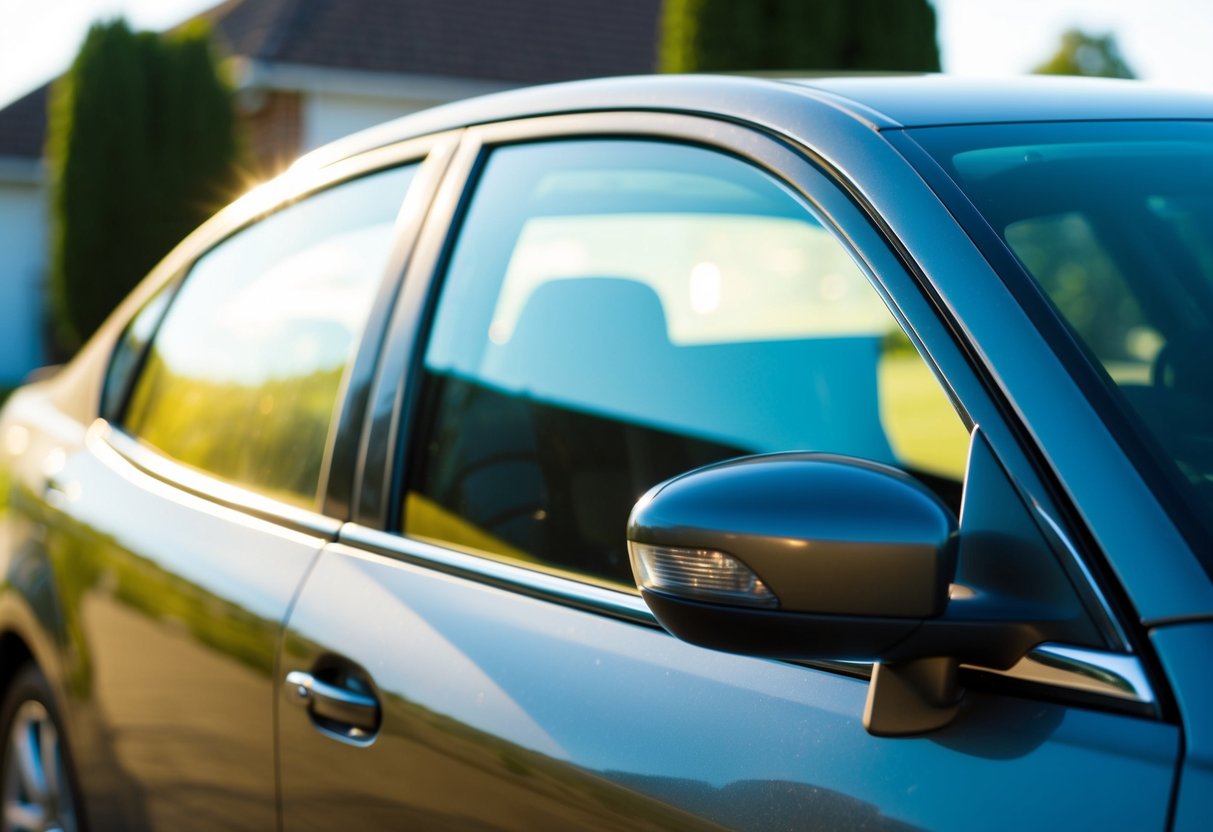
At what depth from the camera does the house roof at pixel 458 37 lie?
1650 cm

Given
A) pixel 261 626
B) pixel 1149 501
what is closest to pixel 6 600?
pixel 261 626

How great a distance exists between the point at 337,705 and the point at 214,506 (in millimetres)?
666

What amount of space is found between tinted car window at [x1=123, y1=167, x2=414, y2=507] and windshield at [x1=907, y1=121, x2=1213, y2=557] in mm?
1049

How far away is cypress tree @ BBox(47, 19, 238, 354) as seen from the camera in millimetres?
16000

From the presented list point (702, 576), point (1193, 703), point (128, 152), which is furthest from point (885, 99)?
point (128, 152)

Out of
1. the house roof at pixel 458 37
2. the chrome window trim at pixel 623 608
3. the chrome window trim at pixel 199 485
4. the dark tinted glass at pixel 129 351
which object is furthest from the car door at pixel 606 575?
the house roof at pixel 458 37

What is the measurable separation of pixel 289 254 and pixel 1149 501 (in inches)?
70.8

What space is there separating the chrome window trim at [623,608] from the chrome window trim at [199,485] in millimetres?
94

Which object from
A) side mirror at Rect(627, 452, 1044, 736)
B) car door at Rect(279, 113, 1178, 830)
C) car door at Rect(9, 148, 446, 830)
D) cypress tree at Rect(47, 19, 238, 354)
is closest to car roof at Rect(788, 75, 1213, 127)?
car door at Rect(279, 113, 1178, 830)

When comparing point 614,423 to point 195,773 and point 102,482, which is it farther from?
point 102,482

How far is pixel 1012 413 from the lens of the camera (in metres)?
1.31

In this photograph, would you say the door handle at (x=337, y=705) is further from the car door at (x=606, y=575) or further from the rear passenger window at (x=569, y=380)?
the rear passenger window at (x=569, y=380)

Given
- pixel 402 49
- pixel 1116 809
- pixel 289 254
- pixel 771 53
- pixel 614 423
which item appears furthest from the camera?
pixel 402 49

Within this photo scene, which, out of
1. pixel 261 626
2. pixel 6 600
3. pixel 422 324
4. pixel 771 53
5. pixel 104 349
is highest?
pixel 771 53
